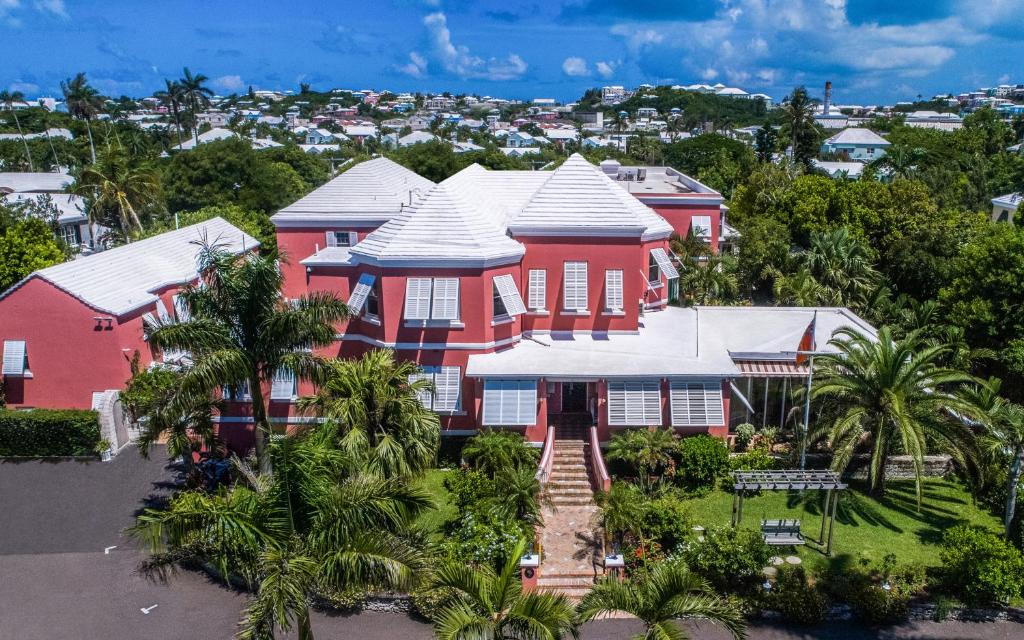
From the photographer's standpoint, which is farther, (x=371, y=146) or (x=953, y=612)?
(x=371, y=146)

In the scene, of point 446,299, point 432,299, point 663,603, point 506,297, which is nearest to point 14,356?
point 432,299

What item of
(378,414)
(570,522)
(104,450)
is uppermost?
(378,414)

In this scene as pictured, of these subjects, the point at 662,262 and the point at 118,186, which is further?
the point at 118,186

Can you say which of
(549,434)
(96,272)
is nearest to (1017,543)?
(549,434)

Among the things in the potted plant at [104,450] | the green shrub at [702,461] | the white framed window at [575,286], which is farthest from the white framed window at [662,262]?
the potted plant at [104,450]

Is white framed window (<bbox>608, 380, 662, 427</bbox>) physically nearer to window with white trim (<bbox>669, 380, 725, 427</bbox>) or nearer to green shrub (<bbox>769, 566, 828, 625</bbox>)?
window with white trim (<bbox>669, 380, 725, 427</bbox>)

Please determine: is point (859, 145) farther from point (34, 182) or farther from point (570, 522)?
point (570, 522)

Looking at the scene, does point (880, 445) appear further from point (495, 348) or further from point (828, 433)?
point (495, 348)
